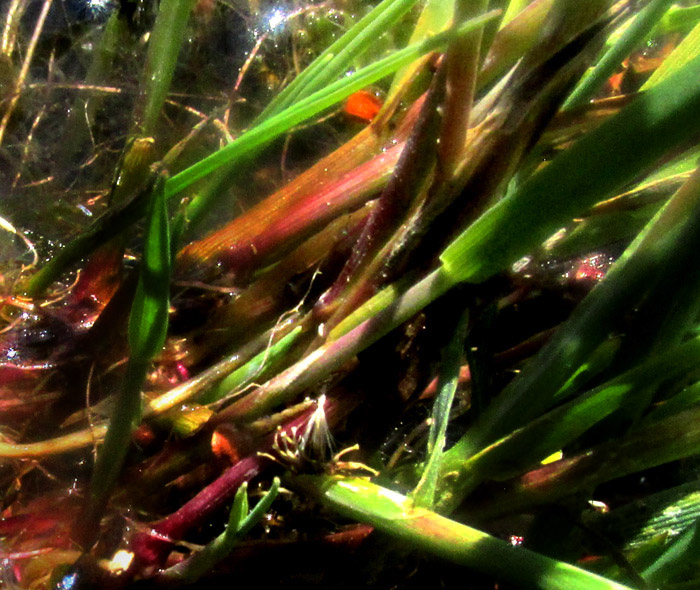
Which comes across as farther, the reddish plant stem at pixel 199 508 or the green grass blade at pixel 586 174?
the reddish plant stem at pixel 199 508

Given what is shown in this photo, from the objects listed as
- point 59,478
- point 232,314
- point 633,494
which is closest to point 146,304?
point 232,314

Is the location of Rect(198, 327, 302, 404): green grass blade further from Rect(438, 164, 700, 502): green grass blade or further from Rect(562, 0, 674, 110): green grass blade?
Rect(562, 0, 674, 110): green grass blade

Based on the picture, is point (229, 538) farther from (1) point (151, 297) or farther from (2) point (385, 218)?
(2) point (385, 218)

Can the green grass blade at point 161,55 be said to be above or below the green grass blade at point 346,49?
above

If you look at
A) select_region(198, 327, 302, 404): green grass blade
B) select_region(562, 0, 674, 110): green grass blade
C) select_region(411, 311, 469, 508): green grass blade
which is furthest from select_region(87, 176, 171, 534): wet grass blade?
select_region(562, 0, 674, 110): green grass blade

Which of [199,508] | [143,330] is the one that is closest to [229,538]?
[199,508]

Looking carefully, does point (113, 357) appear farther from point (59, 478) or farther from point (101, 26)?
point (101, 26)

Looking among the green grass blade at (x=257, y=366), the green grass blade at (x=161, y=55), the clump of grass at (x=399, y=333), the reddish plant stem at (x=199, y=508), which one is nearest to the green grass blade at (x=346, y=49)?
the clump of grass at (x=399, y=333)

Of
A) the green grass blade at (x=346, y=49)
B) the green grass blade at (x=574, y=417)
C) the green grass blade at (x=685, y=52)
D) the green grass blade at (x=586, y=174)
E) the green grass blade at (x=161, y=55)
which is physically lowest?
the green grass blade at (x=574, y=417)

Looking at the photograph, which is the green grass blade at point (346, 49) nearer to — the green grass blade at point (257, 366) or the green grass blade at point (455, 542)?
the green grass blade at point (257, 366)

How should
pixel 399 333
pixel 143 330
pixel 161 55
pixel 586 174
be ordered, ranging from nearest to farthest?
pixel 586 174
pixel 143 330
pixel 399 333
pixel 161 55

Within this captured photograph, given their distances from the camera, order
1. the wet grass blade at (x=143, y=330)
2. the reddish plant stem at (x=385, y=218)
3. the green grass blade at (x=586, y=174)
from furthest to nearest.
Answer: the reddish plant stem at (x=385, y=218)
the wet grass blade at (x=143, y=330)
the green grass blade at (x=586, y=174)
